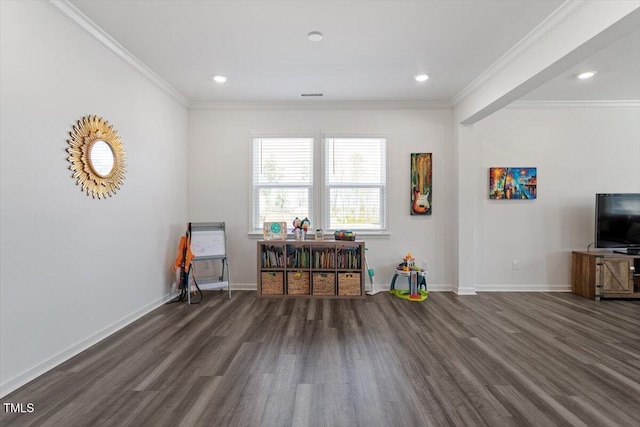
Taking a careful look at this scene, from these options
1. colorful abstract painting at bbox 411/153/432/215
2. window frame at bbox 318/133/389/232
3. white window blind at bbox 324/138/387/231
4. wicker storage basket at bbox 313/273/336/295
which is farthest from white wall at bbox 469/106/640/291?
wicker storage basket at bbox 313/273/336/295

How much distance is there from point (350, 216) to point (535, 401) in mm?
3040

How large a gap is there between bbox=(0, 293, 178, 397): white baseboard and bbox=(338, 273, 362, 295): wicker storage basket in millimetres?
2394

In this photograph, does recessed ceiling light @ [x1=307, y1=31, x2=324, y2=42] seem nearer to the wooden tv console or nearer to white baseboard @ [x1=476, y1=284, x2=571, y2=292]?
white baseboard @ [x1=476, y1=284, x2=571, y2=292]

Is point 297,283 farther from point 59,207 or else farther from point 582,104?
point 582,104

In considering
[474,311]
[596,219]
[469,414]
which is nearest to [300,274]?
[474,311]

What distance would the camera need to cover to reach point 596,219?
411 cm

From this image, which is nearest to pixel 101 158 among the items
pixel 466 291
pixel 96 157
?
pixel 96 157

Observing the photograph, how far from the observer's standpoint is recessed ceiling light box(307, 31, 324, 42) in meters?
2.66

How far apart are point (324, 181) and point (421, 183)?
4.84 ft

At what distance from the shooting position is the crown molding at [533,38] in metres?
2.24

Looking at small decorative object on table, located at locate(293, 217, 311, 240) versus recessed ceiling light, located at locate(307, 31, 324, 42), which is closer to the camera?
recessed ceiling light, located at locate(307, 31, 324, 42)

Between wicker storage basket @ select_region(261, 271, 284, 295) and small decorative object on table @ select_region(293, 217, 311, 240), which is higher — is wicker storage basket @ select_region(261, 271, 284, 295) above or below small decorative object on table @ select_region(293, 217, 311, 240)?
below

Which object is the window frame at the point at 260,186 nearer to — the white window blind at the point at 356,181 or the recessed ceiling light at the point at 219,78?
the white window blind at the point at 356,181

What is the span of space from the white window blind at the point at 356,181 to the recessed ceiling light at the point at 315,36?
1826mm
